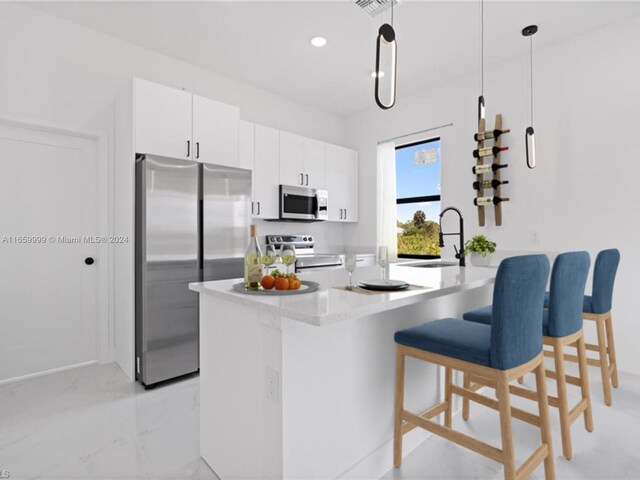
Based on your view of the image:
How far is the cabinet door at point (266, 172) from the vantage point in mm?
3881

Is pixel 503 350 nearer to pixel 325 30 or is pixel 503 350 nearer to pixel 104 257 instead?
pixel 325 30

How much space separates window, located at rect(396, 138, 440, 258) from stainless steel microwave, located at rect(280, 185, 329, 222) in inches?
44.4

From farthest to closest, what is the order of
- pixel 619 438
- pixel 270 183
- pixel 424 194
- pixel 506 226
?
1. pixel 424 194
2. pixel 270 183
3. pixel 506 226
4. pixel 619 438

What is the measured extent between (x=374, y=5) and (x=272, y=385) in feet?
8.20

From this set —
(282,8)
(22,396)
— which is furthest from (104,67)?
(22,396)

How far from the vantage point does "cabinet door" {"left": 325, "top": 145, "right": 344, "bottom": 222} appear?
15.3ft

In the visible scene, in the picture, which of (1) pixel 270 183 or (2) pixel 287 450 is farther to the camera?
(1) pixel 270 183

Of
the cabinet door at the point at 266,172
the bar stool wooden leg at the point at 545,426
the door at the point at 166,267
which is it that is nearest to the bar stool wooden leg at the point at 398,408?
the bar stool wooden leg at the point at 545,426

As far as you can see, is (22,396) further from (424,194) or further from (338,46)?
(424,194)

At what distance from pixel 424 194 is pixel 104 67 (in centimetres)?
371

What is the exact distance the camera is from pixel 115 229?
10.4 feet

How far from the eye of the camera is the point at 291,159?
4.22m

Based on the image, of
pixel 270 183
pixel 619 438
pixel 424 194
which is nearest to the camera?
pixel 619 438

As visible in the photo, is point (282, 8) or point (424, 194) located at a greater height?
point (282, 8)
